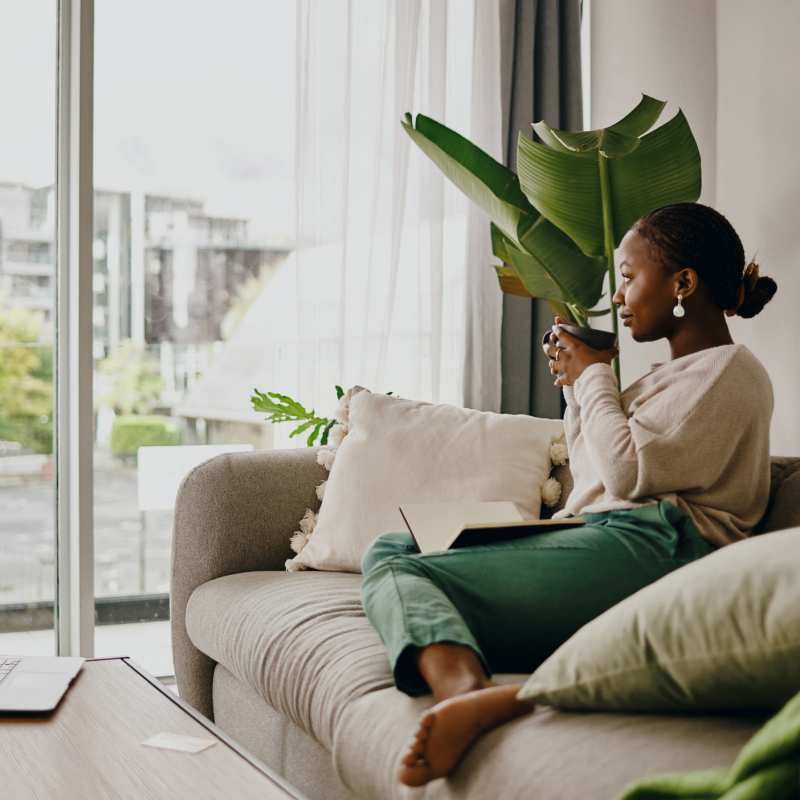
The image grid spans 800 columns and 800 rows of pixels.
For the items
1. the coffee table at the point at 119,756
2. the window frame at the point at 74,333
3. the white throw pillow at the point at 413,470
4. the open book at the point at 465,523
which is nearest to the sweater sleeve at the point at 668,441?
the open book at the point at 465,523

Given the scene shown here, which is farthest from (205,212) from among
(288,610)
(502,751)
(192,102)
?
(502,751)

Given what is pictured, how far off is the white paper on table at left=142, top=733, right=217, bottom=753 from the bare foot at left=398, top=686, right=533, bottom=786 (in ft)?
0.87

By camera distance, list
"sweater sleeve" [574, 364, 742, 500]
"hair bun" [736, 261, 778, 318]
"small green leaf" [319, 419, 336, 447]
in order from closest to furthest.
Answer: "sweater sleeve" [574, 364, 742, 500], "hair bun" [736, 261, 778, 318], "small green leaf" [319, 419, 336, 447]

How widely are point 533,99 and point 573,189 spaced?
3.04ft

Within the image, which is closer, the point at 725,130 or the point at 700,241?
the point at 700,241

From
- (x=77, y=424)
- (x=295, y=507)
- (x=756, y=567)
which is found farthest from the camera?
(x=77, y=424)

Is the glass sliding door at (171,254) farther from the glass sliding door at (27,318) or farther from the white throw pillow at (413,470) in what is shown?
the white throw pillow at (413,470)

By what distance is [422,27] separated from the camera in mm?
3281

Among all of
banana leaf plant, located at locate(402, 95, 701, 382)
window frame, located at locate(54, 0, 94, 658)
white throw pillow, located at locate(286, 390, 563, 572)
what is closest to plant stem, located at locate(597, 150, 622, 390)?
banana leaf plant, located at locate(402, 95, 701, 382)

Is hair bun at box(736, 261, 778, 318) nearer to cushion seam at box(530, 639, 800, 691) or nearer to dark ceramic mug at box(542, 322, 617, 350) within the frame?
dark ceramic mug at box(542, 322, 617, 350)

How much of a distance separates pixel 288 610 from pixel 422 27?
6.76 feet

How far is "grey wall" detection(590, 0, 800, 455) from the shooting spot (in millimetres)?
2646

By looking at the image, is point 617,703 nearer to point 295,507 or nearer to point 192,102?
point 295,507

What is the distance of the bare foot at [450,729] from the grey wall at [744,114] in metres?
1.73
